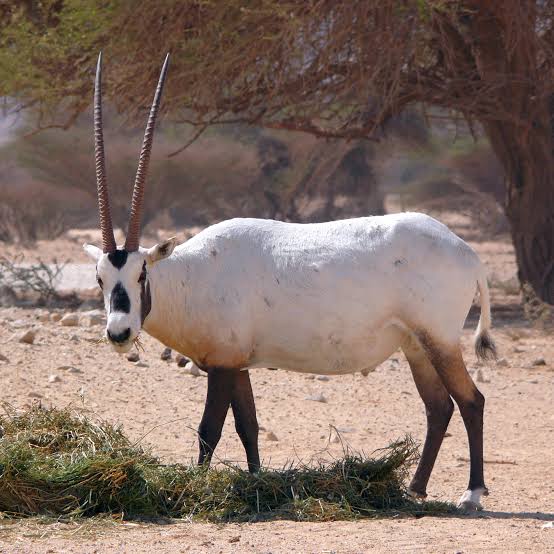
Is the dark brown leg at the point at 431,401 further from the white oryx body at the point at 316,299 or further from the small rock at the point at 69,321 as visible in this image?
the small rock at the point at 69,321

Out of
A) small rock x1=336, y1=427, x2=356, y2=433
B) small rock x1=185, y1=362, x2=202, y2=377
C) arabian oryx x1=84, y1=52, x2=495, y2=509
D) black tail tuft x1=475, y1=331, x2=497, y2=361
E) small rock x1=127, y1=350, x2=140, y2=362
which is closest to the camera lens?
arabian oryx x1=84, y1=52, x2=495, y2=509

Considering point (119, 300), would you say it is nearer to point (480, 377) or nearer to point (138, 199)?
point (138, 199)

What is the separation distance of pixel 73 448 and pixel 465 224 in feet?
97.5

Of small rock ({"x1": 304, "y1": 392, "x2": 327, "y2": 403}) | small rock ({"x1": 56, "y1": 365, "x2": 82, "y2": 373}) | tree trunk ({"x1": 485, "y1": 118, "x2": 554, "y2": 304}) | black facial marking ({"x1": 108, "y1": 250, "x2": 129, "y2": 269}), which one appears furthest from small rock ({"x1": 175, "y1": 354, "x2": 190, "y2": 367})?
tree trunk ({"x1": 485, "y1": 118, "x2": 554, "y2": 304})

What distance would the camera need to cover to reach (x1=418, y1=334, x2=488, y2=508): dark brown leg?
19.0ft

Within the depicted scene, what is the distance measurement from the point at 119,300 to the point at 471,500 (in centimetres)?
199

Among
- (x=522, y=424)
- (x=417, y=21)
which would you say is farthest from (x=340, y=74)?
(x=522, y=424)

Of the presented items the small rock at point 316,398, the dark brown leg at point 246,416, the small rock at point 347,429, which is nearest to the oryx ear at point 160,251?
the dark brown leg at point 246,416

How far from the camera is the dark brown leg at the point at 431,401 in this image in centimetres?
602

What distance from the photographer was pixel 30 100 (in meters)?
13.6

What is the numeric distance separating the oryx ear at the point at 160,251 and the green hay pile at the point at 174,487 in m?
0.94

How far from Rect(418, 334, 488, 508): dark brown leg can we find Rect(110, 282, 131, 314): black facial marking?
1536mm

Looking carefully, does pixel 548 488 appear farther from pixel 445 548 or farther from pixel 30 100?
pixel 30 100

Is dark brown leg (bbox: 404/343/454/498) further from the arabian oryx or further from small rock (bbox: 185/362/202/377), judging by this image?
small rock (bbox: 185/362/202/377)
